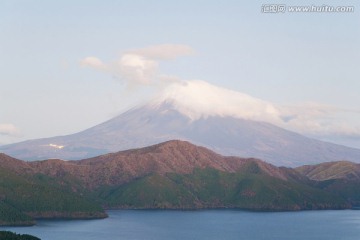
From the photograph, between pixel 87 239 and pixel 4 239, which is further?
pixel 87 239

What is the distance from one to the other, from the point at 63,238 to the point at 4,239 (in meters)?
42.1

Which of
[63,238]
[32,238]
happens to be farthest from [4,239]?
[63,238]

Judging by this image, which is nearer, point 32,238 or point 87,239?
point 32,238

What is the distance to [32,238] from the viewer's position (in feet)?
531

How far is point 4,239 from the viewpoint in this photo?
157625 millimetres

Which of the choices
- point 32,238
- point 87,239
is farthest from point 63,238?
point 32,238

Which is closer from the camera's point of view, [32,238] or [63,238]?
[32,238]

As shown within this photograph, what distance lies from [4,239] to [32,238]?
6.62 metres

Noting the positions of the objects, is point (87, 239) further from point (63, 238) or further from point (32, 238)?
point (32, 238)

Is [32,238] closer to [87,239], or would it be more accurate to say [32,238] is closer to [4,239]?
[4,239]

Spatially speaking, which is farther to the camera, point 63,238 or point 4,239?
point 63,238

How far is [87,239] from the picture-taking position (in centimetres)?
19900

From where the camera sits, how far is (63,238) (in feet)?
652

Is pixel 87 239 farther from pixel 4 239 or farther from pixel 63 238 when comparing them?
pixel 4 239
